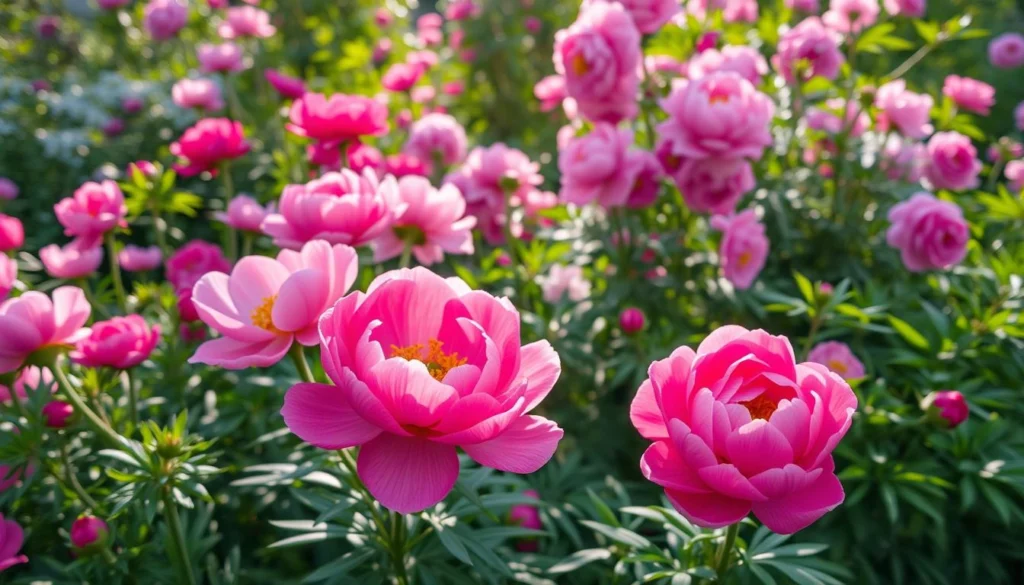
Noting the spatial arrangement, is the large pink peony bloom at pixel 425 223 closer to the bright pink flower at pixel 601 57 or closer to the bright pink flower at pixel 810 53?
the bright pink flower at pixel 601 57

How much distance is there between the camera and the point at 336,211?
1160mm

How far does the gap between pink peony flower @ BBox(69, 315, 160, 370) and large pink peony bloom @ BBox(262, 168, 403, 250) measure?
0.29 metres

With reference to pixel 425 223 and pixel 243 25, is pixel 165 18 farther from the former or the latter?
pixel 425 223

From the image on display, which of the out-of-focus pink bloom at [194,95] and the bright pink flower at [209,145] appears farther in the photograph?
the out-of-focus pink bloom at [194,95]

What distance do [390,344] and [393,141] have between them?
7.31 ft

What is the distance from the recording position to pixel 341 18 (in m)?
4.80

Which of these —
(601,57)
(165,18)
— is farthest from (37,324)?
(165,18)

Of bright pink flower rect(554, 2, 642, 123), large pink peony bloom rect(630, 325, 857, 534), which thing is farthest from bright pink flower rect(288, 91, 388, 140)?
large pink peony bloom rect(630, 325, 857, 534)

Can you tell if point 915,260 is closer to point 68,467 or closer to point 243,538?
point 243,538

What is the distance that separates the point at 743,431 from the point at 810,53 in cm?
155

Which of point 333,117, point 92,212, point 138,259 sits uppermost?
point 333,117

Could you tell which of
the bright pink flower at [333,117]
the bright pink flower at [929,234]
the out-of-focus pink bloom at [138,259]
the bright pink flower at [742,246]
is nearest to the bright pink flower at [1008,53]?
the bright pink flower at [929,234]

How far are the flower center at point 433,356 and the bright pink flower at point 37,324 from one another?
22.6 inches

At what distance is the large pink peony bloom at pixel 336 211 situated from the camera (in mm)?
1160
